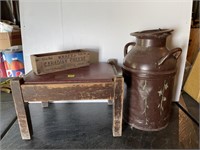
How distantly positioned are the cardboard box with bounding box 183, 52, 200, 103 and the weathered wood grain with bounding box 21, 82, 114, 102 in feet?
3.34

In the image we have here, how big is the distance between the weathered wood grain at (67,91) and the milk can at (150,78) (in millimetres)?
207

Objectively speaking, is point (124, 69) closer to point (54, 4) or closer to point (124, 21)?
point (124, 21)

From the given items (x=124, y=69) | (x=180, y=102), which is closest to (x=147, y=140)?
(x=124, y=69)

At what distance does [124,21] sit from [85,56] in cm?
43

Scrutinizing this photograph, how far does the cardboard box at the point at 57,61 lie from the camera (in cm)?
104

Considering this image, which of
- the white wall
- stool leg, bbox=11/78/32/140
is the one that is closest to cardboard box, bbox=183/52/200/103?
the white wall

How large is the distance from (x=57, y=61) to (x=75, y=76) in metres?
0.17

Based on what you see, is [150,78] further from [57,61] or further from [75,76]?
[57,61]

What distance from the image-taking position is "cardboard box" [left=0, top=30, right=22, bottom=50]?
5.73 feet

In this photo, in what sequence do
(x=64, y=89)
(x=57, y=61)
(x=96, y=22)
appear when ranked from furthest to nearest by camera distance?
1. (x=96, y=22)
2. (x=57, y=61)
3. (x=64, y=89)

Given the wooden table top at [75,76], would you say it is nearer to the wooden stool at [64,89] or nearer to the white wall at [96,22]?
the wooden stool at [64,89]

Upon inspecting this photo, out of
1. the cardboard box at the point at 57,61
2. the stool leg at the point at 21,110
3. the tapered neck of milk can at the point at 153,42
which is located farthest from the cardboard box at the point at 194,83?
the stool leg at the point at 21,110

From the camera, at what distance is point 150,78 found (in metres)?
1.04

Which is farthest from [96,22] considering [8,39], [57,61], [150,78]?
[8,39]
